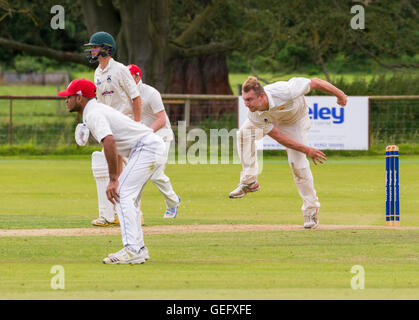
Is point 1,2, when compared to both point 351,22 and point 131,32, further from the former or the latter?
point 351,22

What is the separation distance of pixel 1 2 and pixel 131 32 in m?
5.86

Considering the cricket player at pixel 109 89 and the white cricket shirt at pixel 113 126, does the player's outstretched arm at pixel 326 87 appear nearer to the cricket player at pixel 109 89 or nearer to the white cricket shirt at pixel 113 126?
the cricket player at pixel 109 89

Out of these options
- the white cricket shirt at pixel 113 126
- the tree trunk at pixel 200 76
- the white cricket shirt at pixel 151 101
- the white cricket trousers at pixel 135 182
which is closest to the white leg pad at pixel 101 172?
the white cricket shirt at pixel 151 101

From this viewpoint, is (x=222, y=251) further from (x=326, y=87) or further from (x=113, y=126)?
(x=326, y=87)

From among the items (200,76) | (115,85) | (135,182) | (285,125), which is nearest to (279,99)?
(285,125)

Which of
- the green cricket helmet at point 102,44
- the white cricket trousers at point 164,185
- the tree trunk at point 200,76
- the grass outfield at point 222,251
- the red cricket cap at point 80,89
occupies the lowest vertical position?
the grass outfield at point 222,251

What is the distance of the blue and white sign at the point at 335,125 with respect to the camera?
85.7 ft

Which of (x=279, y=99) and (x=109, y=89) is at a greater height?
(x=109, y=89)

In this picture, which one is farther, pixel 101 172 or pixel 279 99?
pixel 101 172

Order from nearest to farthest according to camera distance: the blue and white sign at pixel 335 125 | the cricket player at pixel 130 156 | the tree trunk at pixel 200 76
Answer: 1. the cricket player at pixel 130 156
2. the blue and white sign at pixel 335 125
3. the tree trunk at pixel 200 76

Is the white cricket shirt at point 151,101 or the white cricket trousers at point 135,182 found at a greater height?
the white cricket shirt at point 151,101

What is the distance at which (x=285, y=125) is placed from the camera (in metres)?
11.9

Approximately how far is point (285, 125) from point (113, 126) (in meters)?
3.72

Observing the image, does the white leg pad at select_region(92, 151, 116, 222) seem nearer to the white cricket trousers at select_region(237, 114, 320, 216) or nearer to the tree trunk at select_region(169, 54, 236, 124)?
the white cricket trousers at select_region(237, 114, 320, 216)
